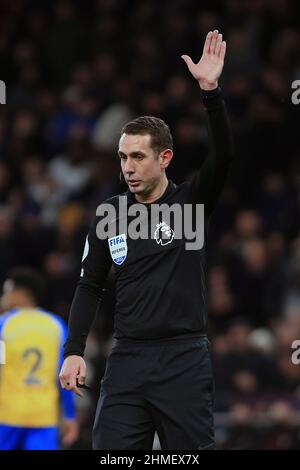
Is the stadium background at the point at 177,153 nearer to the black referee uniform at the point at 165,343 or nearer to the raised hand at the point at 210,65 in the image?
the black referee uniform at the point at 165,343

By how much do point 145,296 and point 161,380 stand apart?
0.38 m

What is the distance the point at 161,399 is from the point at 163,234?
29.2 inches

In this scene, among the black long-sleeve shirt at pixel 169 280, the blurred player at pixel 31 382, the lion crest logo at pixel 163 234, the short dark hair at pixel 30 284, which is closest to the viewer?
the black long-sleeve shirt at pixel 169 280

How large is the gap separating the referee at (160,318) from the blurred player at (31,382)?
8.07ft

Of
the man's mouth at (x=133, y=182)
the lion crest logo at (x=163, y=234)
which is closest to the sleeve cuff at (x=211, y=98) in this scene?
the man's mouth at (x=133, y=182)

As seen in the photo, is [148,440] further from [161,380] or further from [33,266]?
[33,266]

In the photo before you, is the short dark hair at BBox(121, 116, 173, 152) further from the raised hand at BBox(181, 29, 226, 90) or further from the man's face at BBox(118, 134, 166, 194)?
the raised hand at BBox(181, 29, 226, 90)

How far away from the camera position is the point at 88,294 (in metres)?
5.23

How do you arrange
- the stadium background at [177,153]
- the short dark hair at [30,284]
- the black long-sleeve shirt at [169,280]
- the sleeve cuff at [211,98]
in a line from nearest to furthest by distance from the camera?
1. the sleeve cuff at [211,98]
2. the black long-sleeve shirt at [169,280]
3. the short dark hair at [30,284]
4. the stadium background at [177,153]

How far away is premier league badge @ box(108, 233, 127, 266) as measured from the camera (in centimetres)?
510

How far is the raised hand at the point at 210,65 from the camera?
4.83 meters

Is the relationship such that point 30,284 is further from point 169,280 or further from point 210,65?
A: point 210,65

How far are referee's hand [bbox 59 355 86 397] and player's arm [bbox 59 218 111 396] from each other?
1.5 inches

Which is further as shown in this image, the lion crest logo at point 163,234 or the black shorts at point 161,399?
the lion crest logo at point 163,234
